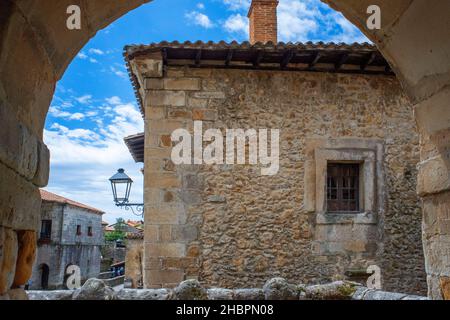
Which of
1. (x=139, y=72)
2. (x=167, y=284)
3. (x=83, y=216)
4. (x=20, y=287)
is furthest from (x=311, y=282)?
(x=83, y=216)

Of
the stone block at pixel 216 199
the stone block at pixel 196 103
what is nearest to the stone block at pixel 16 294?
the stone block at pixel 216 199

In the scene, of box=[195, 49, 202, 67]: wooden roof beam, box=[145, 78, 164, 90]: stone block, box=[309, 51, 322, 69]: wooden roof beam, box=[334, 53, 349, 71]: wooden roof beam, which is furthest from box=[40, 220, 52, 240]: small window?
box=[334, 53, 349, 71]: wooden roof beam

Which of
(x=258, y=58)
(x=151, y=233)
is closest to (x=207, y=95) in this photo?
(x=258, y=58)

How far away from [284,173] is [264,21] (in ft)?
12.6

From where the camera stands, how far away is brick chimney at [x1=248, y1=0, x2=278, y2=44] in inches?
364

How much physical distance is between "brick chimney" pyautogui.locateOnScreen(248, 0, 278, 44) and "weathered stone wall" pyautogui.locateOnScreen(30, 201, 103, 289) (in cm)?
2224

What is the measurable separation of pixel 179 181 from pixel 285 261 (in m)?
2.04

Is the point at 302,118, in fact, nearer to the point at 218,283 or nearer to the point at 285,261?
the point at 285,261

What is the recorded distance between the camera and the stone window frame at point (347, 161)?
7020 millimetres

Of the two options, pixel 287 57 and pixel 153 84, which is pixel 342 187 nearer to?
pixel 287 57

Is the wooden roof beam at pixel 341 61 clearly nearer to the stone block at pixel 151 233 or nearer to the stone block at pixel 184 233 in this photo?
the stone block at pixel 184 233

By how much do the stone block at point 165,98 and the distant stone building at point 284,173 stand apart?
0.02m

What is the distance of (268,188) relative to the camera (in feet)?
23.0

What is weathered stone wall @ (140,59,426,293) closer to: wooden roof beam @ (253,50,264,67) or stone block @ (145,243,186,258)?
stone block @ (145,243,186,258)
